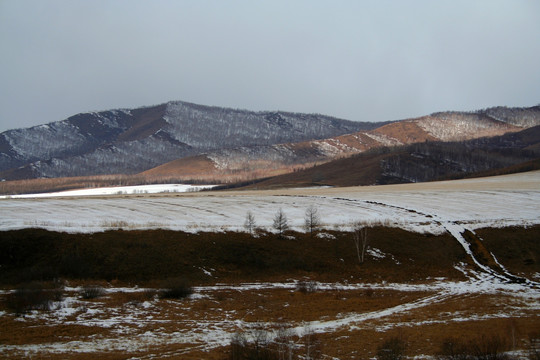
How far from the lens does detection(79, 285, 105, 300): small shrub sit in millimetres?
29422

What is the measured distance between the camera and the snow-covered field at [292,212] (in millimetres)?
47250

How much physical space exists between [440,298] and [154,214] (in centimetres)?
3466

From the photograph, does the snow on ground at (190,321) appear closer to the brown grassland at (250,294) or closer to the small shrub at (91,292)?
the brown grassland at (250,294)

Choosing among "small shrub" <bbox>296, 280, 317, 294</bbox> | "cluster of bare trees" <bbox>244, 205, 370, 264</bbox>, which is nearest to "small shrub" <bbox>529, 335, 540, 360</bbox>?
"small shrub" <bbox>296, 280, 317, 294</bbox>

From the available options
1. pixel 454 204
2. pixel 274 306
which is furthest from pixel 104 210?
pixel 454 204

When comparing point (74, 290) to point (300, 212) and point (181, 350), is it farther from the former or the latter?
point (300, 212)

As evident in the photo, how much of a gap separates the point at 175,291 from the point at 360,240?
21.9 meters

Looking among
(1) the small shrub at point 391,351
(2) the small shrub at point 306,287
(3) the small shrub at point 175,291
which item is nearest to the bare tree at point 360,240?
(2) the small shrub at point 306,287

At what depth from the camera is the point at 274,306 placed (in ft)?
97.3

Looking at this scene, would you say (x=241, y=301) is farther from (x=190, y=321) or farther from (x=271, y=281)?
(x=271, y=281)

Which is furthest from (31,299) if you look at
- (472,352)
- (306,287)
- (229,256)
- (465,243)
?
(465,243)

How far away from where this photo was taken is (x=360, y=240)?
46250 millimetres

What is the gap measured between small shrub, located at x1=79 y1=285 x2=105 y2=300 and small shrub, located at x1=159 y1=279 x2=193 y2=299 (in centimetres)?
388

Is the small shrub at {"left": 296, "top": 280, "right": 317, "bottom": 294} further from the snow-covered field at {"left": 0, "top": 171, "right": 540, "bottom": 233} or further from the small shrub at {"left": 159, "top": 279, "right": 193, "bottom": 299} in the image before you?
the snow-covered field at {"left": 0, "top": 171, "right": 540, "bottom": 233}
